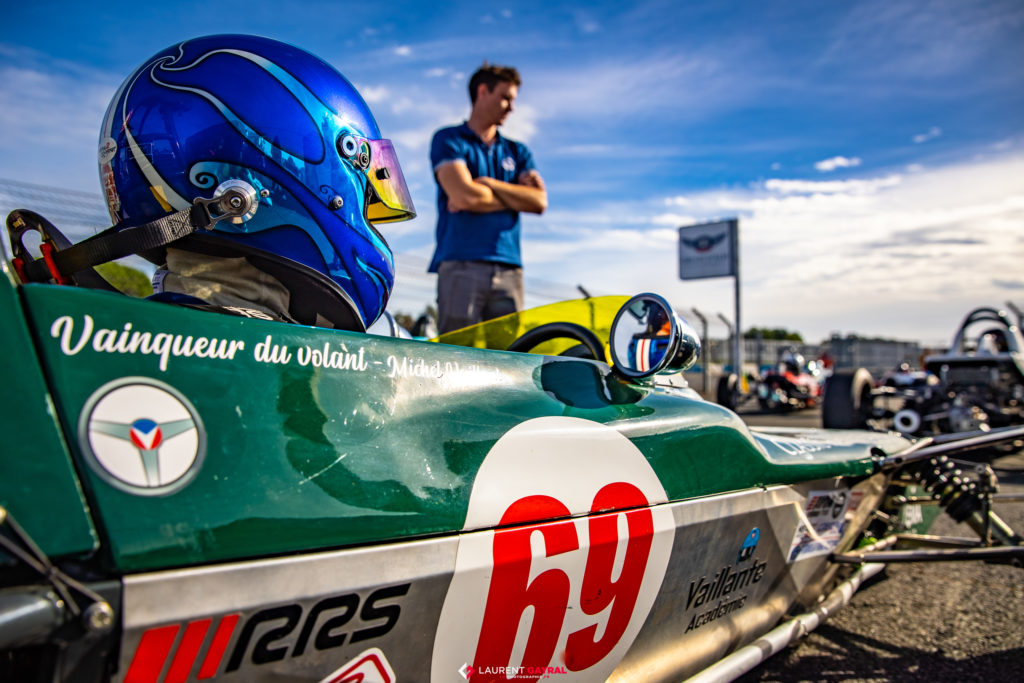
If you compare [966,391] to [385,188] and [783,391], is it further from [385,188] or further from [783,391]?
[385,188]

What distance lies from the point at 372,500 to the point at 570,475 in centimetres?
47

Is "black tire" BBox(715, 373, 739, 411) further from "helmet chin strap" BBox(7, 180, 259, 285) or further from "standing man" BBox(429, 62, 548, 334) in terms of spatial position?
"helmet chin strap" BBox(7, 180, 259, 285)

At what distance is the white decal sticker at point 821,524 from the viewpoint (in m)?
2.11

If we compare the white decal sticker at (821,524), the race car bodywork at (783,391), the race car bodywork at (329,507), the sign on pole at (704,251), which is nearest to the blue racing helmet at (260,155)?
the race car bodywork at (329,507)

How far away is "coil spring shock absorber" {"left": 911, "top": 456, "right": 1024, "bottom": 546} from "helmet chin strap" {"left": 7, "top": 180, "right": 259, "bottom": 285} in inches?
105

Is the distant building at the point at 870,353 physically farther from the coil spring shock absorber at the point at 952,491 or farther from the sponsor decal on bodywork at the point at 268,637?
the sponsor decal on bodywork at the point at 268,637

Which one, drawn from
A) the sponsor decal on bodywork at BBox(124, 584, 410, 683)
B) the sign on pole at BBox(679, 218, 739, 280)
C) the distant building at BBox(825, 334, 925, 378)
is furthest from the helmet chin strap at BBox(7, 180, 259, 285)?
the distant building at BBox(825, 334, 925, 378)

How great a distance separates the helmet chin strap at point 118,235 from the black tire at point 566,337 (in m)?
1.11

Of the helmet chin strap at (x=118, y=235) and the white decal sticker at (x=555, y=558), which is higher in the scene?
the helmet chin strap at (x=118, y=235)

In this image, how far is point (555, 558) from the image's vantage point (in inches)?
49.1

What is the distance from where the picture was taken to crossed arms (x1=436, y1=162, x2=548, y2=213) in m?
2.85

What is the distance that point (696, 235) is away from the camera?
59.1ft

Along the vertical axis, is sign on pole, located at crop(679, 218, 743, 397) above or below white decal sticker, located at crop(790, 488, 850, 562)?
above

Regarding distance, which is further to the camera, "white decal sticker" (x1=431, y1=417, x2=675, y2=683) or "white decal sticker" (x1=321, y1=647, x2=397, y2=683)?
"white decal sticker" (x1=431, y1=417, x2=675, y2=683)
